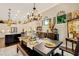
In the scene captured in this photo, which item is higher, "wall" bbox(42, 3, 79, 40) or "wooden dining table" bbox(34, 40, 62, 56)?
"wall" bbox(42, 3, 79, 40)

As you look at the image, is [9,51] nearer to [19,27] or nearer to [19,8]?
[19,27]

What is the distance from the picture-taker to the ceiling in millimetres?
2578

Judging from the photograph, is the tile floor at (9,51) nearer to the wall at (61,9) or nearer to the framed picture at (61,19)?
the wall at (61,9)

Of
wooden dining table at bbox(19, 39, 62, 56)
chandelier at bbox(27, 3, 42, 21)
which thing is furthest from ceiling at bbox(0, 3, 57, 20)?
wooden dining table at bbox(19, 39, 62, 56)

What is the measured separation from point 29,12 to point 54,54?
0.95 meters

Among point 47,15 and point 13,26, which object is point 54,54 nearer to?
point 47,15

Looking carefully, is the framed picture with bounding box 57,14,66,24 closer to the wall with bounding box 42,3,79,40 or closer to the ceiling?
the wall with bounding box 42,3,79,40

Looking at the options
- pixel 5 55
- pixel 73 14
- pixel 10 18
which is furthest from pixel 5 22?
pixel 73 14

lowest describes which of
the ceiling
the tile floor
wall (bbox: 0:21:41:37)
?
the tile floor

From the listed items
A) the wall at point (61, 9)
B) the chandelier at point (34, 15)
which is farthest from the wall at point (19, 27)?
the wall at point (61, 9)

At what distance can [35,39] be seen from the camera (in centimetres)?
261

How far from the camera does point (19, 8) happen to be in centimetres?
260

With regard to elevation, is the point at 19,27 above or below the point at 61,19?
below

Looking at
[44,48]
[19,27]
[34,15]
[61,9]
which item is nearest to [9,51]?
[19,27]
